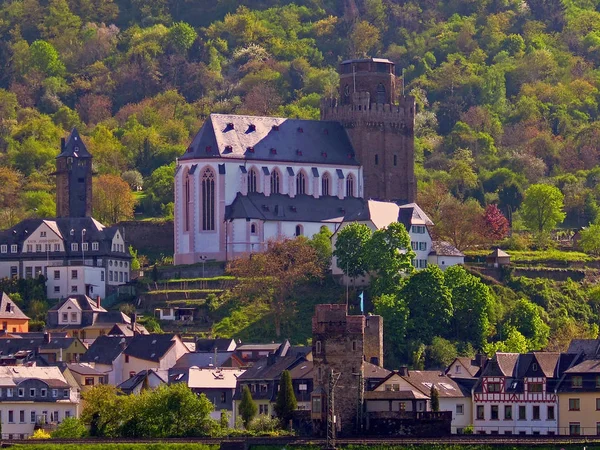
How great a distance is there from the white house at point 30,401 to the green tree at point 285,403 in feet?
44.9

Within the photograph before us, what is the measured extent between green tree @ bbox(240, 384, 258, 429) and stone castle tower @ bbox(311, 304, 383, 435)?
613cm

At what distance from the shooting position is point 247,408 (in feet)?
406

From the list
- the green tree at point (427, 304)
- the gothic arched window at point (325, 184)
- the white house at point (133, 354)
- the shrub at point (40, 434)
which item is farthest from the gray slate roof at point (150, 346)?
the gothic arched window at point (325, 184)

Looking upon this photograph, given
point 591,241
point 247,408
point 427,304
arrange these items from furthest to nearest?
1. point 591,241
2. point 427,304
3. point 247,408

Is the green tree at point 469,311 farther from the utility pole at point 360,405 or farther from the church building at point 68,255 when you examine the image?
the utility pole at point 360,405

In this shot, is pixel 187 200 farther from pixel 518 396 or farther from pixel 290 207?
pixel 518 396

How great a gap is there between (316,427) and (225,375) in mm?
18698

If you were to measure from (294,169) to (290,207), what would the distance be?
299cm

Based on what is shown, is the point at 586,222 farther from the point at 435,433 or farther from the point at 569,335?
the point at 435,433

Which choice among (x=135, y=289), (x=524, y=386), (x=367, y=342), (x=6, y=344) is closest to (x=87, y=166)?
(x=135, y=289)

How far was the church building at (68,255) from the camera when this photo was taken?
162750 mm

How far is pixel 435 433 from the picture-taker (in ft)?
372

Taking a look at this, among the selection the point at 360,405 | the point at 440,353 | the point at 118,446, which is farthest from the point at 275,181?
the point at 118,446

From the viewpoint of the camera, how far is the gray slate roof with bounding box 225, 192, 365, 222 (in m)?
166
